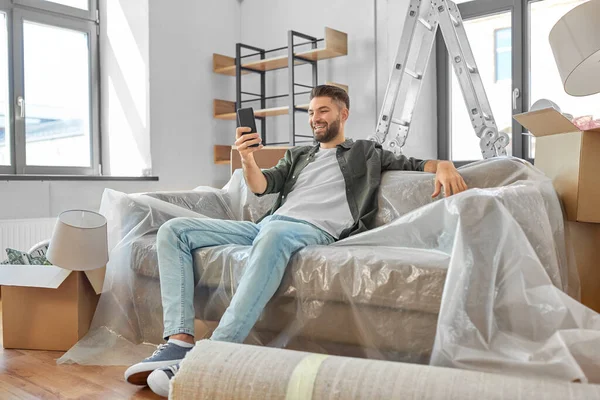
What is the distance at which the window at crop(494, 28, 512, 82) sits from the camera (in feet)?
10.7

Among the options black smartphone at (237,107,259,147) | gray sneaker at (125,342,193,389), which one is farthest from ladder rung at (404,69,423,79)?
gray sneaker at (125,342,193,389)

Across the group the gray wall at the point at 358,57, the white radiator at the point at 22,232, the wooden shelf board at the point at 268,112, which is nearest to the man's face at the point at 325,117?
the gray wall at the point at 358,57

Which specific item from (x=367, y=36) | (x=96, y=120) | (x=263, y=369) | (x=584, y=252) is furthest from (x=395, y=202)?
(x=96, y=120)

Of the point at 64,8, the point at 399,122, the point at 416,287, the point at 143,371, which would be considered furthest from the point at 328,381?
the point at 64,8

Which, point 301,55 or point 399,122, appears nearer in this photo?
point 399,122

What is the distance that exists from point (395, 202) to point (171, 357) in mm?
855

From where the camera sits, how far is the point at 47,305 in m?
1.98

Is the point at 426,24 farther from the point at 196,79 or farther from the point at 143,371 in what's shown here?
the point at 143,371

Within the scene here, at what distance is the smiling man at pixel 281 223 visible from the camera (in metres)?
1.51

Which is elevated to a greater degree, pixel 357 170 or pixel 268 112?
pixel 268 112

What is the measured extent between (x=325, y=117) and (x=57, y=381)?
Result: 44.2 inches

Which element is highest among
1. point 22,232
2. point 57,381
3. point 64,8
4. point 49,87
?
point 64,8

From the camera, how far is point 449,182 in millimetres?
1633

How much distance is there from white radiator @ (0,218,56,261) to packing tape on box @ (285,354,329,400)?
7.71 ft
